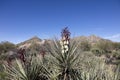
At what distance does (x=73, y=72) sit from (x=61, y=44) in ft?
1.87

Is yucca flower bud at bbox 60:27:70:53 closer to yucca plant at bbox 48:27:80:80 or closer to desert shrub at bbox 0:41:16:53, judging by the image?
yucca plant at bbox 48:27:80:80

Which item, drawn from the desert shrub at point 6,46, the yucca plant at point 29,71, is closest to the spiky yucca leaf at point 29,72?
the yucca plant at point 29,71

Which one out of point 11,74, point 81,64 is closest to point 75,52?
point 81,64

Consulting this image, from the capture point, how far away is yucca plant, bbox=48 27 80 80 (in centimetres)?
422

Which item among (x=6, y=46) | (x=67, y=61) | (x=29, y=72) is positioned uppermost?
(x=6, y=46)

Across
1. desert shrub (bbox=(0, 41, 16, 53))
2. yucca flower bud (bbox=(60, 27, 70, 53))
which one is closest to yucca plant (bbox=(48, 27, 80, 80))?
yucca flower bud (bbox=(60, 27, 70, 53))

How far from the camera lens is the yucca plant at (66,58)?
13.9 ft

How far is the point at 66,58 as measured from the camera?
4.27 m

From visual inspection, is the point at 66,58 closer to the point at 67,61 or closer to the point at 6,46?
the point at 67,61

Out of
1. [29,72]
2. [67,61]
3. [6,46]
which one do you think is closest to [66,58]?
[67,61]

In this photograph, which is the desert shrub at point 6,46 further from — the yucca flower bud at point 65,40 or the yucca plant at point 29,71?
the yucca flower bud at point 65,40

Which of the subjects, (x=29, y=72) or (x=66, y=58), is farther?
(x=29, y=72)

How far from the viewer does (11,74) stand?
4637 mm

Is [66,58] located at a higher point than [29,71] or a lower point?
higher
